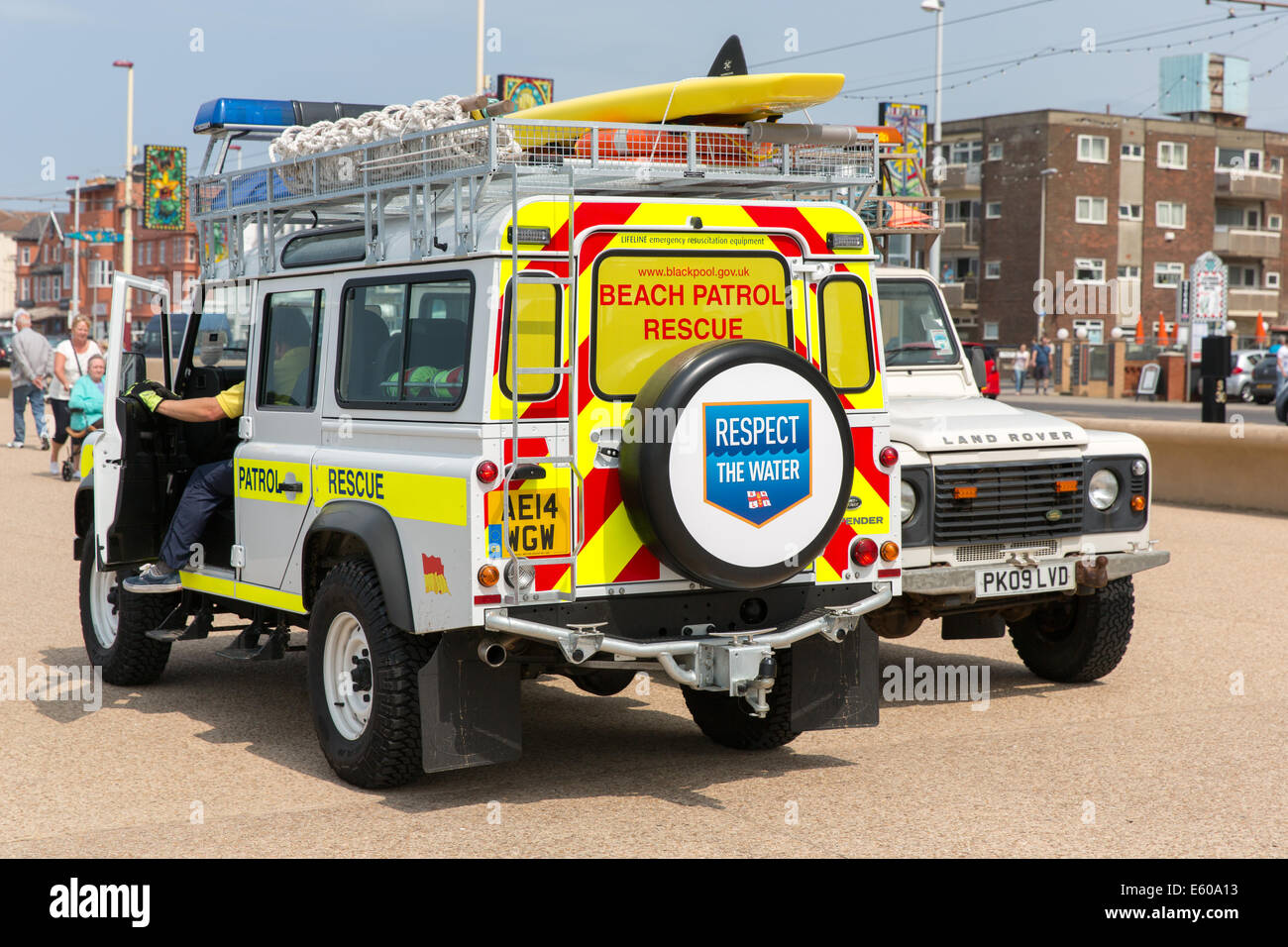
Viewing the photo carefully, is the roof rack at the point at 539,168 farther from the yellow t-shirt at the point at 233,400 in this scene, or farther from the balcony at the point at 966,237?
the balcony at the point at 966,237

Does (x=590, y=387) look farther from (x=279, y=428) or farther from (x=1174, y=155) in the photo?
(x=1174, y=155)

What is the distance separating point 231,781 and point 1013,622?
14.2 feet

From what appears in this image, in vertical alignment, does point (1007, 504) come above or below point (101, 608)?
above

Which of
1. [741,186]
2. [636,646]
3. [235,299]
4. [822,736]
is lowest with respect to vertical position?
[822,736]

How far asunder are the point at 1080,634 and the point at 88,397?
1228 centimetres

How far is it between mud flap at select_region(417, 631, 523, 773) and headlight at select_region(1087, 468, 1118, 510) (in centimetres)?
372

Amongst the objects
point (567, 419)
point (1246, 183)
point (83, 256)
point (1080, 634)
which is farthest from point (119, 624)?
point (83, 256)

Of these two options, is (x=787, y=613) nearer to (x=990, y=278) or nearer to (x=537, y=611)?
(x=537, y=611)

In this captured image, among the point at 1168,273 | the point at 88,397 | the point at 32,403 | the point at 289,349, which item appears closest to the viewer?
the point at 289,349

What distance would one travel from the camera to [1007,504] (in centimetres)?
804

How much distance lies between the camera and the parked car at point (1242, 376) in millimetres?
44938

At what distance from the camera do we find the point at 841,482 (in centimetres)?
629
